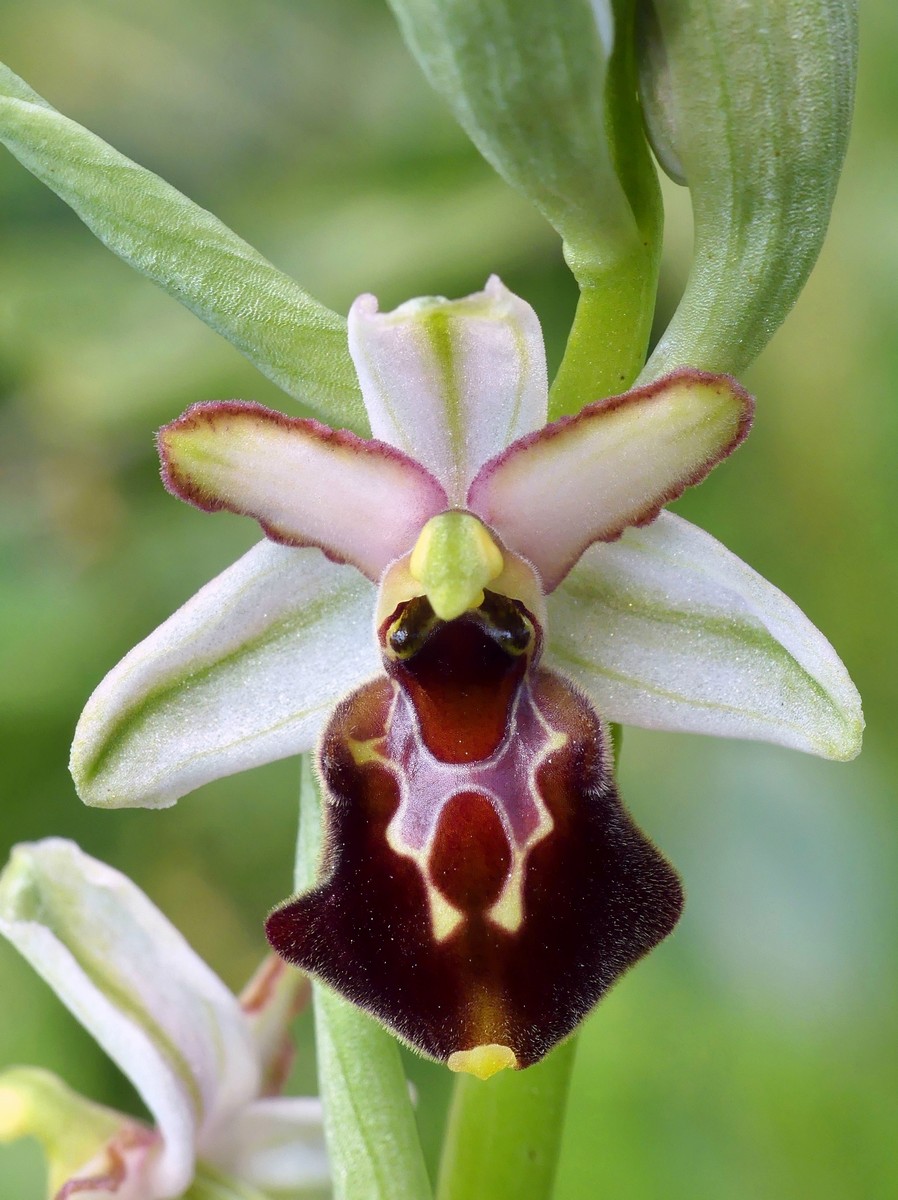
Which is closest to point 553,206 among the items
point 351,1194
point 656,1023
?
point 351,1194

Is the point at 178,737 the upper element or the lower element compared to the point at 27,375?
upper

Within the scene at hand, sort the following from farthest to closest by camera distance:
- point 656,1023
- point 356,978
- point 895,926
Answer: point 895,926, point 656,1023, point 356,978

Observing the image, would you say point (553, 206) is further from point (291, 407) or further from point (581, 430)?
point (291, 407)

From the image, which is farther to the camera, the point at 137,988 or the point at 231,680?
the point at 137,988

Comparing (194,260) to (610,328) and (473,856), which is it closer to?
(610,328)

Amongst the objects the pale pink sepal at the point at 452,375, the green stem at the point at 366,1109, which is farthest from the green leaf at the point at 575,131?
the green stem at the point at 366,1109

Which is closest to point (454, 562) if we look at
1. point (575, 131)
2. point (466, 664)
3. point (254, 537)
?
point (466, 664)

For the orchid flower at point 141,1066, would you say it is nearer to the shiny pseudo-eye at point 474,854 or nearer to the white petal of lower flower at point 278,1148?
the white petal of lower flower at point 278,1148
